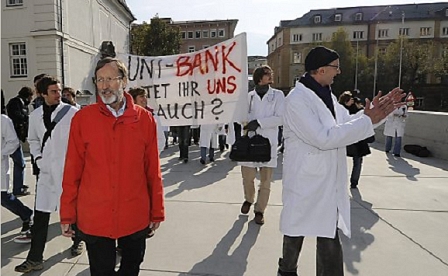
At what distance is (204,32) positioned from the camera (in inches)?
2689

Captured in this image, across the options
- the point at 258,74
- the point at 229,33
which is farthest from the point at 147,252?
the point at 229,33

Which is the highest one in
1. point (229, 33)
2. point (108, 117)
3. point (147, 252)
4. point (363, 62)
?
point (229, 33)

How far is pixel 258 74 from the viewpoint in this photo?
4590mm

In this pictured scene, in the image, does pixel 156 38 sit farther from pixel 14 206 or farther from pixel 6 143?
pixel 14 206

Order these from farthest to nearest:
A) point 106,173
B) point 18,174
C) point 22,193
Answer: point 22,193, point 18,174, point 106,173

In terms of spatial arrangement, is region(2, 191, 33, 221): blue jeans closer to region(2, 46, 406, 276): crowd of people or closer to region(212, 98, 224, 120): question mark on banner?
region(2, 46, 406, 276): crowd of people

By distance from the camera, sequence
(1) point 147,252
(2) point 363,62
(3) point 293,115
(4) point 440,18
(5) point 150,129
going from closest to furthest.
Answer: (5) point 150,129 < (3) point 293,115 < (1) point 147,252 < (2) point 363,62 < (4) point 440,18

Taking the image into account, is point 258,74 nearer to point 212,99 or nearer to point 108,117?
point 212,99

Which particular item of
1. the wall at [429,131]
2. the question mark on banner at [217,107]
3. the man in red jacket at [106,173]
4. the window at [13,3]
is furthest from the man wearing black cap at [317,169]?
the window at [13,3]

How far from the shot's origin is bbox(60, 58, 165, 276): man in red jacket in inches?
87.0

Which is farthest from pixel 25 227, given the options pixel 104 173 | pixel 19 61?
pixel 19 61

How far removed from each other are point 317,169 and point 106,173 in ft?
4.87

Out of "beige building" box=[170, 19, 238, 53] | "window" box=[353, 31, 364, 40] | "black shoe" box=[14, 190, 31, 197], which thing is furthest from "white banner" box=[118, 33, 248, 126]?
"window" box=[353, 31, 364, 40]

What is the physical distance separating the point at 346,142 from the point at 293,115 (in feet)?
1.40
